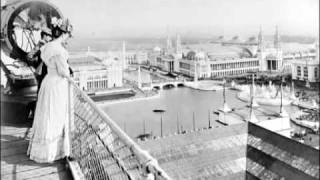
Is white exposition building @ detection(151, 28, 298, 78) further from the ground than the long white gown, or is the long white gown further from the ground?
the long white gown

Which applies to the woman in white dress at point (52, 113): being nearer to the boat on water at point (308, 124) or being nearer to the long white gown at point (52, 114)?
the long white gown at point (52, 114)

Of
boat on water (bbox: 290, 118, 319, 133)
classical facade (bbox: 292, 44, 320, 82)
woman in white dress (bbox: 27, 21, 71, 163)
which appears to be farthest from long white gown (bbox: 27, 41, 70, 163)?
classical facade (bbox: 292, 44, 320, 82)

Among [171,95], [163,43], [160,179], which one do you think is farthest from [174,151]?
[163,43]

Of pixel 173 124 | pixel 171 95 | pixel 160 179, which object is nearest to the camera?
pixel 160 179

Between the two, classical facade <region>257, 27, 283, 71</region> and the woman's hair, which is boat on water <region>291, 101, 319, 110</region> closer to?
classical facade <region>257, 27, 283, 71</region>

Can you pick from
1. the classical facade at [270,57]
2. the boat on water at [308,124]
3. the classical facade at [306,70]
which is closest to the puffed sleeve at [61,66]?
the boat on water at [308,124]

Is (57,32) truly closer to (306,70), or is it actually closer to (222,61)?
(306,70)

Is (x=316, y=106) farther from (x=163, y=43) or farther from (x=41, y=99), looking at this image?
(x=163, y=43)
